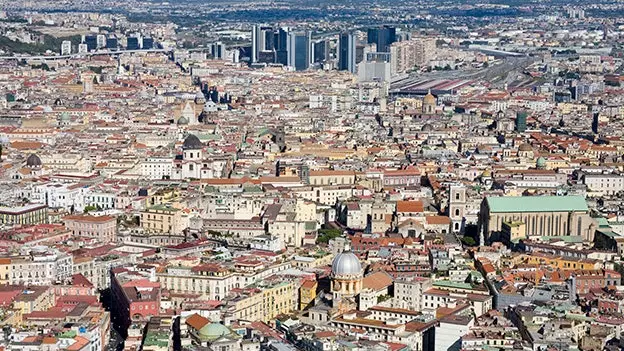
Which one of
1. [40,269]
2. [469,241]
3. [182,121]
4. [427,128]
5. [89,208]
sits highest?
[182,121]

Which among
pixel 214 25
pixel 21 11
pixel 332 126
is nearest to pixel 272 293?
pixel 332 126

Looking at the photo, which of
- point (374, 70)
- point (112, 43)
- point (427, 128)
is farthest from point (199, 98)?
point (112, 43)

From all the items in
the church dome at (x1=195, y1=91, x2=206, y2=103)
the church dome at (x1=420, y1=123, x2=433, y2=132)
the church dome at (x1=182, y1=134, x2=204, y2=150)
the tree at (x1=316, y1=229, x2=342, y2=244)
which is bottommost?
the tree at (x1=316, y1=229, x2=342, y2=244)

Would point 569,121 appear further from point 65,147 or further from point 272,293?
point 272,293

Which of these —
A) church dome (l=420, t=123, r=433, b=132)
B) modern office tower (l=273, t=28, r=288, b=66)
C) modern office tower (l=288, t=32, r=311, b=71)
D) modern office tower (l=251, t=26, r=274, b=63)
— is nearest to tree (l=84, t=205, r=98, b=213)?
church dome (l=420, t=123, r=433, b=132)

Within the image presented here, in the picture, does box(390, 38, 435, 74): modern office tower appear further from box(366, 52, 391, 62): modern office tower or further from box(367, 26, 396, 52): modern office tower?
box(367, 26, 396, 52): modern office tower

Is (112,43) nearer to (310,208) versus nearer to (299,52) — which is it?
(299,52)
